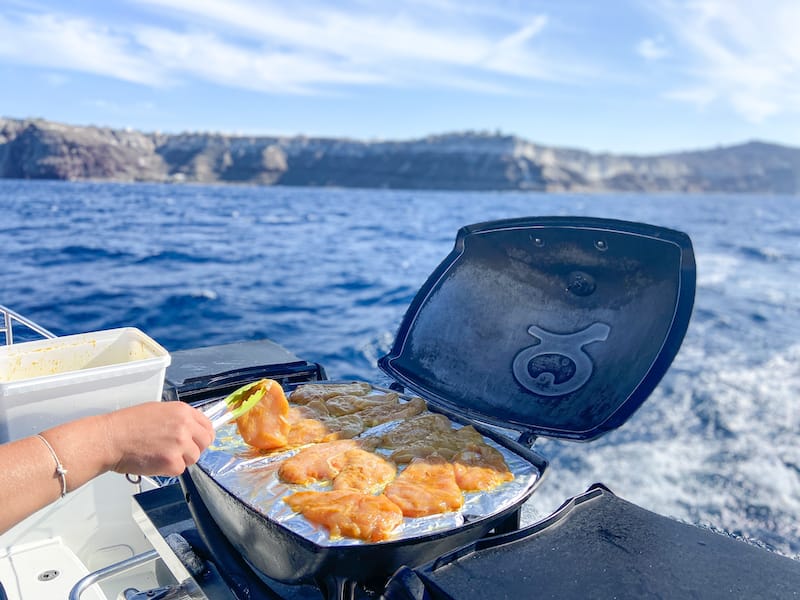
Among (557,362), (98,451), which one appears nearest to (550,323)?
(557,362)

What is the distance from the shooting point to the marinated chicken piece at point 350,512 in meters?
1.87

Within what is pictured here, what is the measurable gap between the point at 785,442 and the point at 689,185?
176m

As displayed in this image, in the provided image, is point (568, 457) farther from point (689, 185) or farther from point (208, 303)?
point (689, 185)

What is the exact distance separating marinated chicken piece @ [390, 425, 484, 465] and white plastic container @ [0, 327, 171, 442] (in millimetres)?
1031

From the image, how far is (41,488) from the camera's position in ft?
5.09

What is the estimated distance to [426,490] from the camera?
2115mm

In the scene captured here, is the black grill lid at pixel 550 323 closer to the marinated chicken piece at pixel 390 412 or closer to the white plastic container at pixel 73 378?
the marinated chicken piece at pixel 390 412

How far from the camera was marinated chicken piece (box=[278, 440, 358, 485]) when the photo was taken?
222 centimetres

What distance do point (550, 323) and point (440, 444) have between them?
0.90 m

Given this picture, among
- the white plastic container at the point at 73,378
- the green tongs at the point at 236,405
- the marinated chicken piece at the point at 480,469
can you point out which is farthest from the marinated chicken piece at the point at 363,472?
the white plastic container at the point at 73,378

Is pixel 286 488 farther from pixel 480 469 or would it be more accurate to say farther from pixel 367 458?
pixel 480 469

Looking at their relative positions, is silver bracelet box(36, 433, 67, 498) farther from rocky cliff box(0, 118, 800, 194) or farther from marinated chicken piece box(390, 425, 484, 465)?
rocky cliff box(0, 118, 800, 194)

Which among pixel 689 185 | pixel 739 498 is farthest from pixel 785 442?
pixel 689 185

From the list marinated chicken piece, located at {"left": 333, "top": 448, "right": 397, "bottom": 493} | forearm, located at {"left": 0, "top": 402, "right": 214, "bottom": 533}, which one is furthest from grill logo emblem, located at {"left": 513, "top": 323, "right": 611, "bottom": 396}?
forearm, located at {"left": 0, "top": 402, "right": 214, "bottom": 533}
